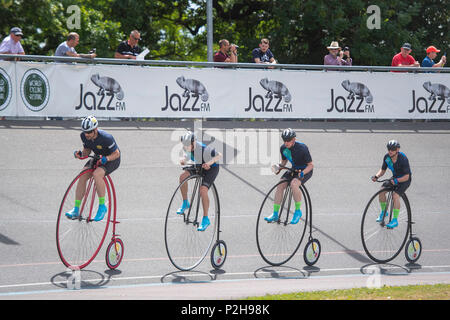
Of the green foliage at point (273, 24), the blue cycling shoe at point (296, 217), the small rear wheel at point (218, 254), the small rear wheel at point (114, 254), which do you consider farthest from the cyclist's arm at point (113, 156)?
the green foliage at point (273, 24)

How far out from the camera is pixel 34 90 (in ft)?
52.3

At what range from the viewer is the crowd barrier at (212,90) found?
52.8 feet

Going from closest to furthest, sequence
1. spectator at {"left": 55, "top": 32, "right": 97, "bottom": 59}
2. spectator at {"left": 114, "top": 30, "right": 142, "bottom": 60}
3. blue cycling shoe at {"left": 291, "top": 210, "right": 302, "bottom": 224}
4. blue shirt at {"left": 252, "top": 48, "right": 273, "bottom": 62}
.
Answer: blue cycling shoe at {"left": 291, "top": 210, "right": 302, "bottom": 224} → spectator at {"left": 55, "top": 32, "right": 97, "bottom": 59} → spectator at {"left": 114, "top": 30, "right": 142, "bottom": 60} → blue shirt at {"left": 252, "top": 48, "right": 273, "bottom": 62}

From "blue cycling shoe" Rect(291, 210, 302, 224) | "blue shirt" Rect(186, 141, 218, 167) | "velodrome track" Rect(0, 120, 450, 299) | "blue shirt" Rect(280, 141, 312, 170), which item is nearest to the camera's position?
"velodrome track" Rect(0, 120, 450, 299)

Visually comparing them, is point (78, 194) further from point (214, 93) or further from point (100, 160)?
point (214, 93)

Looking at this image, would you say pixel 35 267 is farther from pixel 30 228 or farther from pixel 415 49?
pixel 415 49

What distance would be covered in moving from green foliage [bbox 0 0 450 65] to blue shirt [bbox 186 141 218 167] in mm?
19221

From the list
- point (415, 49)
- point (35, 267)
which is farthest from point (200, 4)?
point (35, 267)

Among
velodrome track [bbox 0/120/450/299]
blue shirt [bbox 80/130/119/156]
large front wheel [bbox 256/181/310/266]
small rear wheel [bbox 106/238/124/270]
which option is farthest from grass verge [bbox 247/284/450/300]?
blue shirt [bbox 80/130/119/156]

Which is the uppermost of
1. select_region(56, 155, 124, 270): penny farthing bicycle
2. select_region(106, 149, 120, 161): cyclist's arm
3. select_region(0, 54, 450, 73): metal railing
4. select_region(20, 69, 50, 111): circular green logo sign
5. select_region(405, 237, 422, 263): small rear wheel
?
select_region(0, 54, 450, 73): metal railing

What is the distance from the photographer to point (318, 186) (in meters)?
14.2

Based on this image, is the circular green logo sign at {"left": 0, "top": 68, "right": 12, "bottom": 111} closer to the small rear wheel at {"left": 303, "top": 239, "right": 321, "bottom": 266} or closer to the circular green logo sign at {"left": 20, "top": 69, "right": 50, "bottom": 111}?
the circular green logo sign at {"left": 20, "top": 69, "right": 50, "bottom": 111}

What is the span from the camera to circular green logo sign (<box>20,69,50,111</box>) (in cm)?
1583

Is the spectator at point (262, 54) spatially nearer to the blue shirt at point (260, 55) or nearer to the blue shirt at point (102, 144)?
the blue shirt at point (260, 55)
